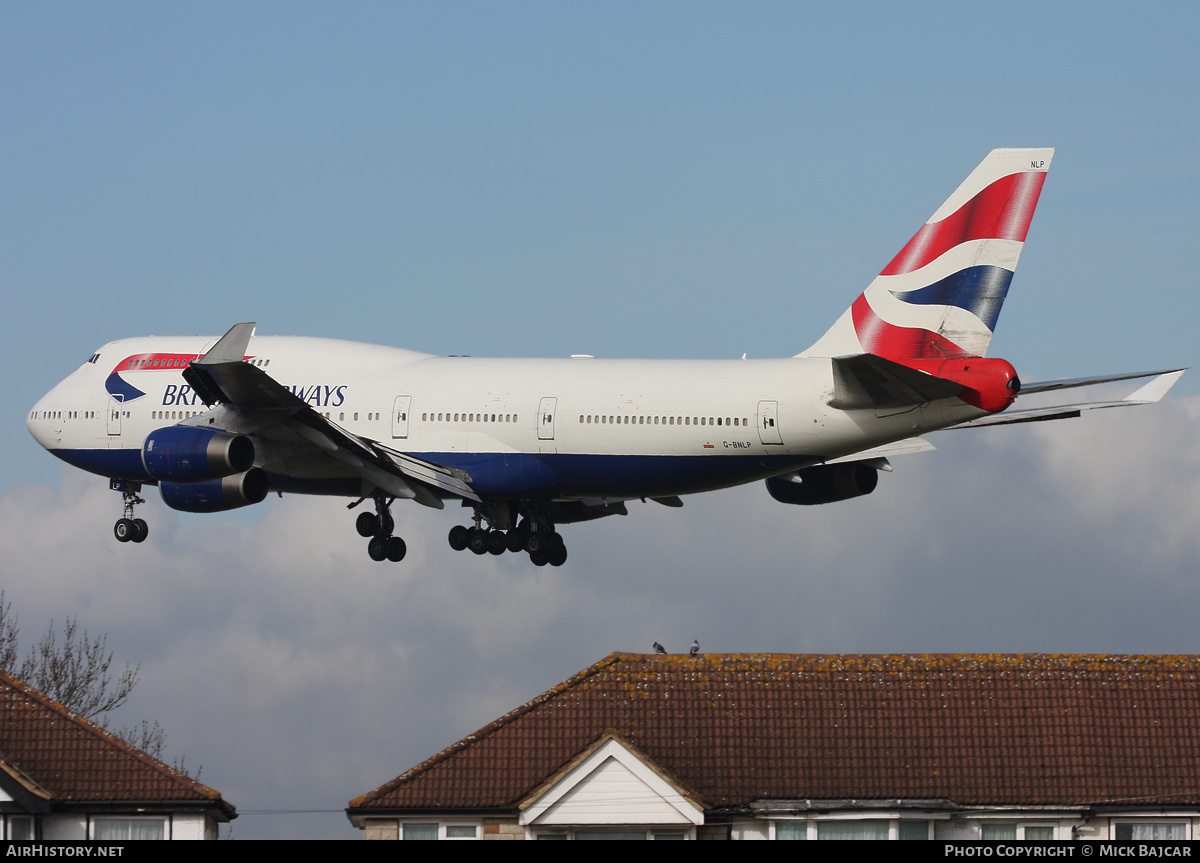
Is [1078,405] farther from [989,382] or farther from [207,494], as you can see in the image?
[207,494]

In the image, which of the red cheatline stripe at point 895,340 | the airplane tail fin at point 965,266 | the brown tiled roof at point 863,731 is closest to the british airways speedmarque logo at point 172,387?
the red cheatline stripe at point 895,340

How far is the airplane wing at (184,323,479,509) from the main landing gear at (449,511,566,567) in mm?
1249

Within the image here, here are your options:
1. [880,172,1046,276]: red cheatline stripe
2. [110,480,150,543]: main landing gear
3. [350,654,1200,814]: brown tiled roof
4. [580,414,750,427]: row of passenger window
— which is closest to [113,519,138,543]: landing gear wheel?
[110,480,150,543]: main landing gear

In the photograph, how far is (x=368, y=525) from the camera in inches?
2210

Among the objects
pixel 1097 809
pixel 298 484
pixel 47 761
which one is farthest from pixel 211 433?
pixel 1097 809

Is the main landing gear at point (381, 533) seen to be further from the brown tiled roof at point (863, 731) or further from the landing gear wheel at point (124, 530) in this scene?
the brown tiled roof at point (863, 731)

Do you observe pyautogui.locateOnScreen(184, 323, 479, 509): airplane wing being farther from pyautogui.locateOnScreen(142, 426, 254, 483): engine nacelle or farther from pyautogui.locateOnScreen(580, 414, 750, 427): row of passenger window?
pyautogui.locateOnScreen(580, 414, 750, 427): row of passenger window

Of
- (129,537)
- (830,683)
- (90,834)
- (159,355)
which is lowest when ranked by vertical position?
(90,834)

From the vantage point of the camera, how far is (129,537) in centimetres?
5838

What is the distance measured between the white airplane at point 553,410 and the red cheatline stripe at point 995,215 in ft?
0.12

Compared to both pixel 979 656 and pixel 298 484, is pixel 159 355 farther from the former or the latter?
pixel 979 656

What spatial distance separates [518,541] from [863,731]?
17771mm

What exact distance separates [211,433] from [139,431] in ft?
20.4

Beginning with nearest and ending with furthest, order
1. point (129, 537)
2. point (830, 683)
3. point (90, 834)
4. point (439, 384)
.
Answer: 1. point (90, 834)
2. point (830, 683)
3. point (439, 384)
4. point (129, 537)
